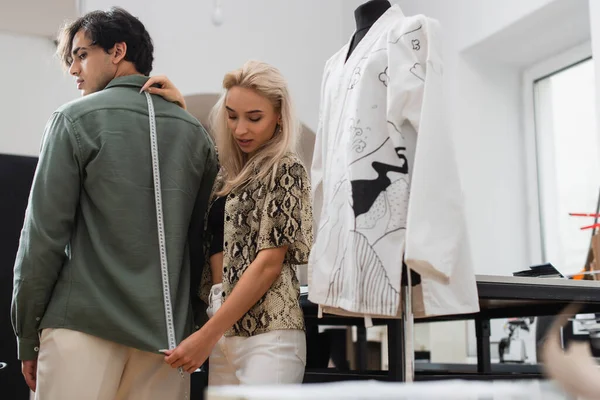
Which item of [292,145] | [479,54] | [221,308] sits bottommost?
[221,308]

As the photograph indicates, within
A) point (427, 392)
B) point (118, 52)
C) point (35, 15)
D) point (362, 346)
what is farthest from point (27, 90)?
point (427, 392)

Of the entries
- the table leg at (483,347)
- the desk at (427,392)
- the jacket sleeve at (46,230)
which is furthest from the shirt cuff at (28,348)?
the table leg at (483,347)

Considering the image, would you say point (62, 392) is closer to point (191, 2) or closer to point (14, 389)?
point (14, 389)

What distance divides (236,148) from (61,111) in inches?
16.0

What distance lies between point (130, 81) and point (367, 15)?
57cm

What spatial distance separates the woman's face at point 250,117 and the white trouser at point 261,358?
361mm

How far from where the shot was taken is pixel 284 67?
511 centimetres

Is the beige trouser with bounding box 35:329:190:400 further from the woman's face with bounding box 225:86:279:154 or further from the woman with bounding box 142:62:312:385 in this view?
the woman's face with bounding box 225:86:279:154

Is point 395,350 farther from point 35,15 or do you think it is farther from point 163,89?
point 35,15

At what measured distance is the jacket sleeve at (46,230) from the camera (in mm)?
1491

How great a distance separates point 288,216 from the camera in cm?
160

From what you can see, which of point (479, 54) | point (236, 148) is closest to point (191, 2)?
point (479, 54)

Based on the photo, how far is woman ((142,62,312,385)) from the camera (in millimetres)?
1527

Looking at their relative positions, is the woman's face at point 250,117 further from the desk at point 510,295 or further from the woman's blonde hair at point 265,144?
the desk at point 510,295
